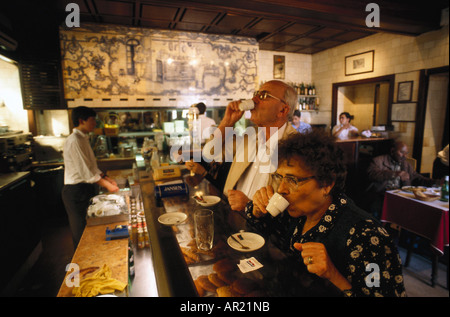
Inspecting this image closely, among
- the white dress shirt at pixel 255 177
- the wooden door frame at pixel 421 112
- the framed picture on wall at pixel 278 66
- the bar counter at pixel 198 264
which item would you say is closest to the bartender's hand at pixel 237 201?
the bar counter at pixel 198 264

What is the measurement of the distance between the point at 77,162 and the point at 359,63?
23.3 feet

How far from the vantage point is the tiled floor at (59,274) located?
3.12 meters

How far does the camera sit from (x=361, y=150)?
5.77 metres

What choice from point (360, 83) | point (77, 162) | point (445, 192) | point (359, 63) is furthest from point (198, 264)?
point (359, 63)

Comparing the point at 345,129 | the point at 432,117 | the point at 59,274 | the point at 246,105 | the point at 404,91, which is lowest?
the point at 59,274

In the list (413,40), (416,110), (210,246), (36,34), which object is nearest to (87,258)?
(210,246)

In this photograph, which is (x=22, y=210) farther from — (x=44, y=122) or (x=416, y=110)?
(x=416, y=110)

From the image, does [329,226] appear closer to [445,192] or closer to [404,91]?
[445,192]

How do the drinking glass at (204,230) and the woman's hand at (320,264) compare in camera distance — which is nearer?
the woman's hand at (320,264)

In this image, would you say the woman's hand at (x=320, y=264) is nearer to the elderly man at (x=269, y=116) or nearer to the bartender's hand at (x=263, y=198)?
the bartender's hand at (x=263, y=198)

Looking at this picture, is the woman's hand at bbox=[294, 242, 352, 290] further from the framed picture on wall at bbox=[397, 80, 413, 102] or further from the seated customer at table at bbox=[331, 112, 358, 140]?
the seated customer at table at bbox=[331, 112, 358, 140]

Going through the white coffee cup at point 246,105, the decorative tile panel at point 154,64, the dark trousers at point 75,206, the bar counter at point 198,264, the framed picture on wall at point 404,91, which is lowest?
the dark trousers at point 75,206

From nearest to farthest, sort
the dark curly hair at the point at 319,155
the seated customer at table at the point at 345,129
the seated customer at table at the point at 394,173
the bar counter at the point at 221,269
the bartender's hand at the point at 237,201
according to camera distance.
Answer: the bar counter at the point at 221,269 < the dark curly hair at the point at 319,155 < the bartender's hand at the point at 237,201 < the seated customer at table at the point at 394,173 < the seated customer at table at the point at 345,129

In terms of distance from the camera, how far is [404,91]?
5.85 m
